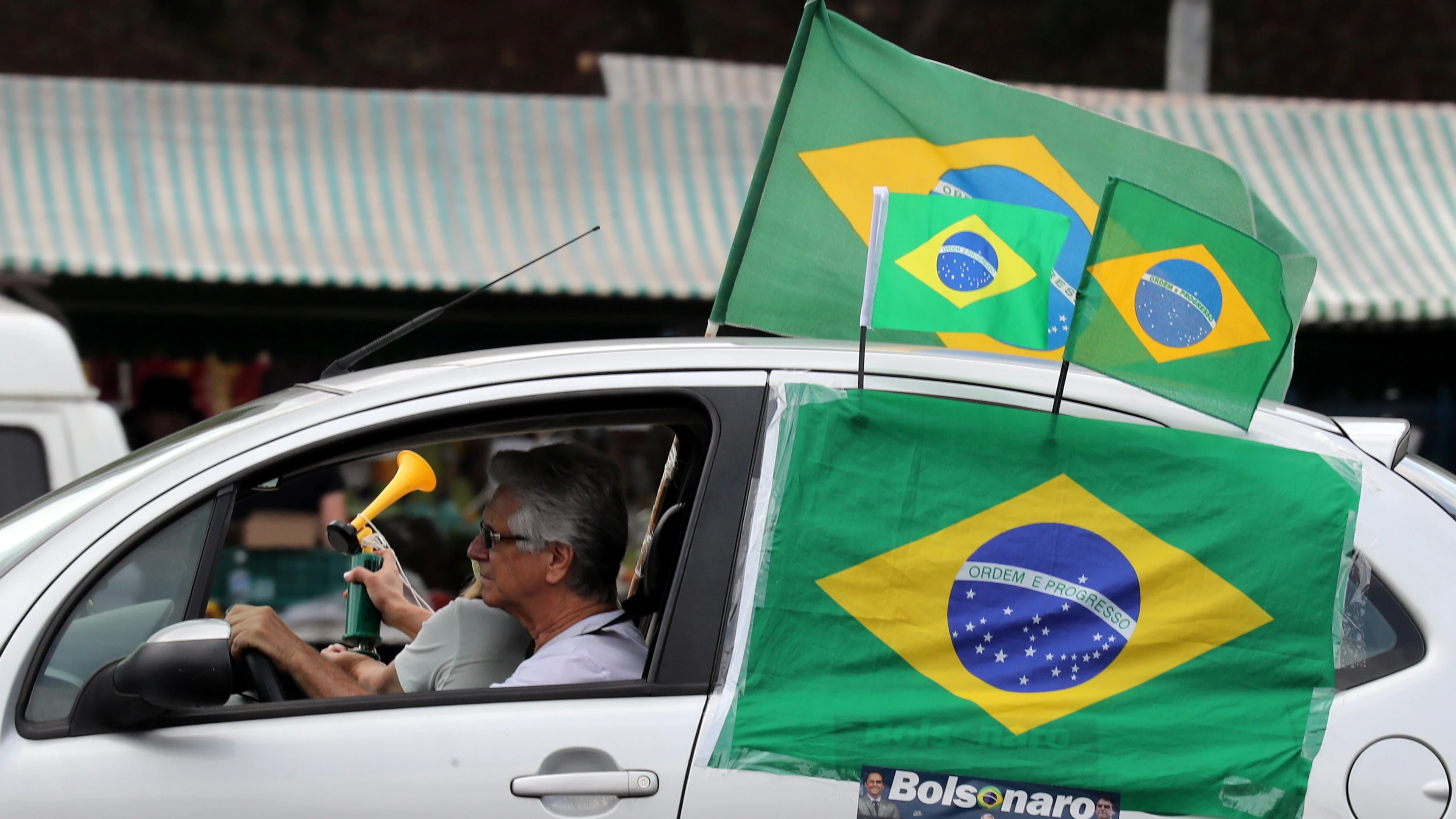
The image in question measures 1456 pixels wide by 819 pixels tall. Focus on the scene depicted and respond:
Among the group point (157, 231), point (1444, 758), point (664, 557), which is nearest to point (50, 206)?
point (157, 231)

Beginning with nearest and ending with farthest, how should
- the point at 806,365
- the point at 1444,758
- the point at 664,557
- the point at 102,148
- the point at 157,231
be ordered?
the point at 1444,758
the point at 806,365
the point at 664,557
the point at 157,231
the point at 102,148

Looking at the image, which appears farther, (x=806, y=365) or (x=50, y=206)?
(x=50, y=206)

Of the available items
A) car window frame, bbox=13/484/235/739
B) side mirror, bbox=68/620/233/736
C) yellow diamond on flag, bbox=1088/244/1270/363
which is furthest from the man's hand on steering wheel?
yellow diamond on flag, bbox=1088/244/1270/363

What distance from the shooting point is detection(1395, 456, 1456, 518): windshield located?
2.35 m

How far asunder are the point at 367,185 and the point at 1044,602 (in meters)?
7.44

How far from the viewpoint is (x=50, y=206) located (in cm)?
816

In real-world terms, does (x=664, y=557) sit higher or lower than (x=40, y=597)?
higher

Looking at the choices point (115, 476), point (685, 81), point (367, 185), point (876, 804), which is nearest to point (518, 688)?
point (876, 804)

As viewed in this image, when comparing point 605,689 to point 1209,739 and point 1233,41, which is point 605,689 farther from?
point 1233,41

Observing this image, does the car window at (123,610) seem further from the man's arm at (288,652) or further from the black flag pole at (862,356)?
the black flag pole at (862,356)

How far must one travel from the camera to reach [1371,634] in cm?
224

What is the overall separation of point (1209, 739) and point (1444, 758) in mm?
341

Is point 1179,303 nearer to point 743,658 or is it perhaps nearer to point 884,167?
point 884,167

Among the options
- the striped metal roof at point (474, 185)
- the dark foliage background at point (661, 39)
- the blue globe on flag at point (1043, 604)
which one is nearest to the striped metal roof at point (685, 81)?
the striped metal roof at point (474, 185)
